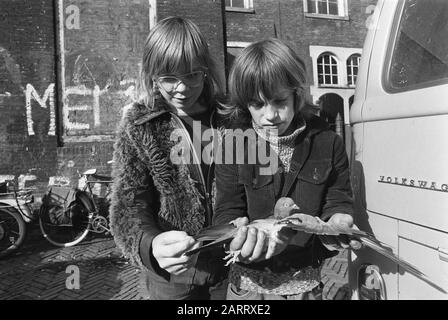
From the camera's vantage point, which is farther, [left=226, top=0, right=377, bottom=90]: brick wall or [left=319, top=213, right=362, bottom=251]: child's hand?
[left=226, top=0, right=377, bottom=90]: brick wall

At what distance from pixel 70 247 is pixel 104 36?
4056mm

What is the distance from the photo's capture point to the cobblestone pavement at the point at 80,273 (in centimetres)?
368

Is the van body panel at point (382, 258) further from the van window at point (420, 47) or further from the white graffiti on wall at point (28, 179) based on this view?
the white graffiti on wall at point (28, 179)

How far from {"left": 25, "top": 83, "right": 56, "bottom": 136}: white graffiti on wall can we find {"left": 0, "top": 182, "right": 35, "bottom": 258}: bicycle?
1.59m

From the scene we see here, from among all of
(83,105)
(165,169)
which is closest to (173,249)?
(165,169)

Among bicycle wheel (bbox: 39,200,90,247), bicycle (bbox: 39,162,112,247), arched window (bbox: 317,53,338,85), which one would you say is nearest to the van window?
bicycle (bbox: 39,162,112,247)

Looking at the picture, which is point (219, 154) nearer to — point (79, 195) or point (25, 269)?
point (25, 269)

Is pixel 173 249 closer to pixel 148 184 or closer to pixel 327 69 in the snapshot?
pixel 148 184

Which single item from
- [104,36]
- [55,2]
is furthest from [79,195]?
[55,2]

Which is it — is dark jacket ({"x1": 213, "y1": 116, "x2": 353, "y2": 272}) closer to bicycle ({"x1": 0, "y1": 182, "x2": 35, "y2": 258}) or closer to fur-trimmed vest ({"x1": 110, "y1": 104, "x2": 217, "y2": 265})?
fur-trimmed vest ({"x1": 110, "y1": 104, "x2": 217, "y2": 265})

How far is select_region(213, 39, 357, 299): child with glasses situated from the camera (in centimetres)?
124

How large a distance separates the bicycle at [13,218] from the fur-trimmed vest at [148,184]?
4408 mm

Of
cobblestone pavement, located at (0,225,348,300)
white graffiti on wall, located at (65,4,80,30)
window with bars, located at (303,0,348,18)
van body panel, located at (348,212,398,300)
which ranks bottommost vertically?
cobblestone pavement, located at (0,225,348,300)

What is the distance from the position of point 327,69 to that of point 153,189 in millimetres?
11599
